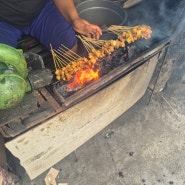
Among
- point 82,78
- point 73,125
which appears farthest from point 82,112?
point 82,78

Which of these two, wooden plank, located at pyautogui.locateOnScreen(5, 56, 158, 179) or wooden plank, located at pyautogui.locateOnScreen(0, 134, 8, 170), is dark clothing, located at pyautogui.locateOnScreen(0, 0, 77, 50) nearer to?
wooden plank, located at pyautogui.locateOnScreen(5, 56, 158, 179)

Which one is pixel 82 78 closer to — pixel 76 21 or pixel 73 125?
pixel 73 125

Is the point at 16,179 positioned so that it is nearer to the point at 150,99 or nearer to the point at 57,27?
the point at 57,27

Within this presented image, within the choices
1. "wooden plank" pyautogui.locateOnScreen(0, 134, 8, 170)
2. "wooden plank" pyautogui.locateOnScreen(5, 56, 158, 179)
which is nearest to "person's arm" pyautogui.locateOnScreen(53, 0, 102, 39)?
"wooden plank" pyautogui.locateOnScreen(5, 56, 158, 179)

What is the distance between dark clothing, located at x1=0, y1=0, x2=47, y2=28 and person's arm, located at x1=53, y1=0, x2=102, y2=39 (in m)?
0.27

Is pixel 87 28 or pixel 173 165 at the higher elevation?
pixel 87 28

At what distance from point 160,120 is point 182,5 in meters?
1.81

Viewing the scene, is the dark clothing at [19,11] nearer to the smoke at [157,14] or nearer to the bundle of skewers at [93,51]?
the bundle of skewers at [93,51]

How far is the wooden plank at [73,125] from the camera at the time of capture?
8.43ft

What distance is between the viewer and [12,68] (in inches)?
79.6

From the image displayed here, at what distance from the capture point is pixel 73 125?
2953 millimetres

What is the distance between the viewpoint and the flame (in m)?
2.83

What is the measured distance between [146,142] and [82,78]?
67.1 inches

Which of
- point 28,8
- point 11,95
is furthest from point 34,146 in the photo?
point 28,8
